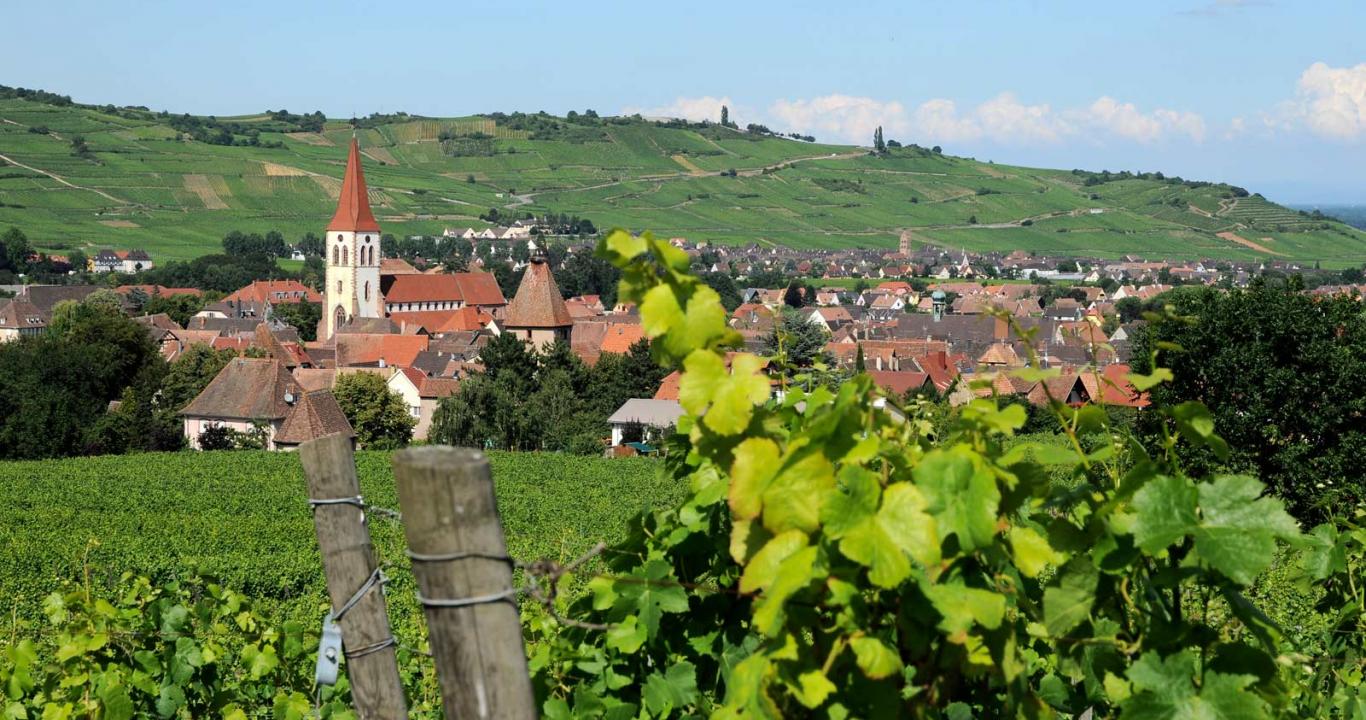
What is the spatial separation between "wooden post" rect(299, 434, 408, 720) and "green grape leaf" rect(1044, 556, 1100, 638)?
4.51 feet

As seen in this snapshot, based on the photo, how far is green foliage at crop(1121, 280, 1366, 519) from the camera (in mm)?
21141

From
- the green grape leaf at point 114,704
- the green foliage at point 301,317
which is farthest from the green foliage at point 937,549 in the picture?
the green foliage at point 301,317

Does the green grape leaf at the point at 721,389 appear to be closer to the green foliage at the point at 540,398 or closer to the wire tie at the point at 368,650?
the wire tie at the point at 368,650

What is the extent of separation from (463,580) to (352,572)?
0.87 m

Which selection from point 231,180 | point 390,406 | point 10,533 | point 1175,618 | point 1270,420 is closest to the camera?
point 1175,618

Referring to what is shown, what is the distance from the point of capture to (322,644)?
2711mm

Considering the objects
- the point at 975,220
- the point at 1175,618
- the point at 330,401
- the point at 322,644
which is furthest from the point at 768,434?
the point at 975,220

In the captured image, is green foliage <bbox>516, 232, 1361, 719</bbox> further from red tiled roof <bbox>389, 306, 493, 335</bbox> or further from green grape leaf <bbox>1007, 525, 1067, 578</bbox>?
red tiled roof <bbox>389, 306, 493, 335</bbox>

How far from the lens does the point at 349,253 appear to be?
264ft

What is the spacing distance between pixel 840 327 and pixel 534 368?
4023 centimetres

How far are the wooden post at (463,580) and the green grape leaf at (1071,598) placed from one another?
77 cm

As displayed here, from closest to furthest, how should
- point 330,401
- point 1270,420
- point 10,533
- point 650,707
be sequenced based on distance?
point 650,707
point 10,533
point 1270,420
point 330,401

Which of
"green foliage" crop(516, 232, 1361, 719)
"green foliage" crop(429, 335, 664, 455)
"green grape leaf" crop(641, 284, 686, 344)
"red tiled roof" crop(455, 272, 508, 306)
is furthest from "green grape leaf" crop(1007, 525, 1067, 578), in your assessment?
"red tiled roof" crop(455, 272, 508, 306)

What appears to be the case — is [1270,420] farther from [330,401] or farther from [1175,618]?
[330,401]
